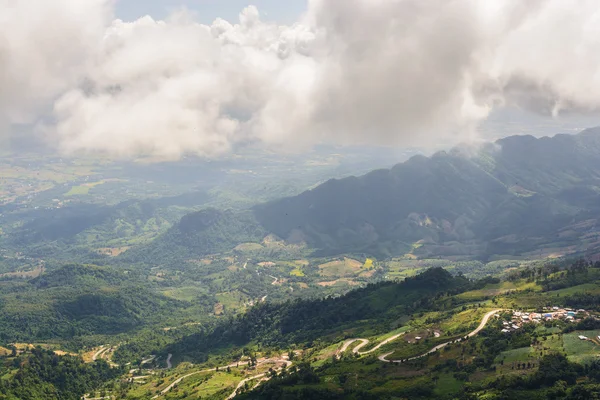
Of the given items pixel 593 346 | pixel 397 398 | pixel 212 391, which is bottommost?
pixel 212 391

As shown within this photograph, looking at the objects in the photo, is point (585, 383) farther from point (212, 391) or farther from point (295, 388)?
point (212, 391)

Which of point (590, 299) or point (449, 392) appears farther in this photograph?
point (590, 299)

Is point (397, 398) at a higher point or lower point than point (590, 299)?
lower

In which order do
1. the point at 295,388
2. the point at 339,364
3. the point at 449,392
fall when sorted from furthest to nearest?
the point at 339,364, the point at 295,388, the point at 449,392

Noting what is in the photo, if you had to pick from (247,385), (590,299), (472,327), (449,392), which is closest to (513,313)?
(472,327)

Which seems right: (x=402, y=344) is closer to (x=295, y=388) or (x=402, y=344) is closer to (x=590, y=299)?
(x=295, y=388)

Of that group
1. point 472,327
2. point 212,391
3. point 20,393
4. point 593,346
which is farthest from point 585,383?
point 20,393

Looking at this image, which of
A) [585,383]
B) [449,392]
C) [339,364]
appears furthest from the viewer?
[339,364]
